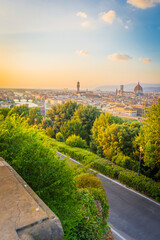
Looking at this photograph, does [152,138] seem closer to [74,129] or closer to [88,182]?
[88,182]

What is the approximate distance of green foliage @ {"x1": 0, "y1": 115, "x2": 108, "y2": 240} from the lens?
10.9 ft

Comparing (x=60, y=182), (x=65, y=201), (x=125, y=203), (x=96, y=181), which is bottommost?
(x=125, y=203)

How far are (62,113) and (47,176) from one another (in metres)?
27.2

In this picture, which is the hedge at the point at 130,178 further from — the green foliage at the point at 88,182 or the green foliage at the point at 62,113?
the green foliage at the point at 62,113

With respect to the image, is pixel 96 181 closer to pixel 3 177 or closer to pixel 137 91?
pixel 3 177

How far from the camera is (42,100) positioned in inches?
1772

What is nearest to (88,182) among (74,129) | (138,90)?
(74,129)

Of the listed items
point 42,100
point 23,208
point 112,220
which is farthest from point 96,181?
point 42,100

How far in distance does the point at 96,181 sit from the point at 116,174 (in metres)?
6.34

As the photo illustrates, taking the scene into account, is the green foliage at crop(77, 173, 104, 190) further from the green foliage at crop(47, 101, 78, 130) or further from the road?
the green foliage at crop(47, 101, 78, 130)

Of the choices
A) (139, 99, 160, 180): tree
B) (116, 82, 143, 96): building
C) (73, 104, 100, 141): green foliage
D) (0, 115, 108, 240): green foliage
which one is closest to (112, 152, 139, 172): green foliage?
(139, 99, 160, 180): tree

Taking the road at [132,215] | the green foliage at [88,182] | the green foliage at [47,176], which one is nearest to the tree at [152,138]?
the road at [132,215]

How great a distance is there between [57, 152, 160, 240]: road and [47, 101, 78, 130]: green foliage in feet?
64.4

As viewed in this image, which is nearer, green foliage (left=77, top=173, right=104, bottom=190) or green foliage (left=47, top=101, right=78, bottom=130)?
green foliage (left=77, top=173, right=104, bottom=190)
